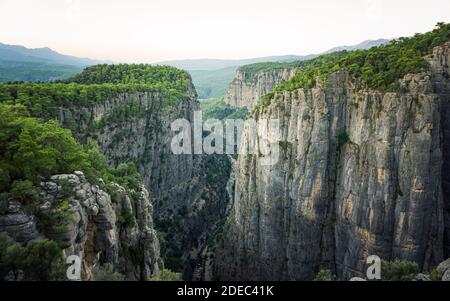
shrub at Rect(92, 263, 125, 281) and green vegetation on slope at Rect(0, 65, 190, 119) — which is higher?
green vegetation on slope at Rect(0, 65, 190, 119)

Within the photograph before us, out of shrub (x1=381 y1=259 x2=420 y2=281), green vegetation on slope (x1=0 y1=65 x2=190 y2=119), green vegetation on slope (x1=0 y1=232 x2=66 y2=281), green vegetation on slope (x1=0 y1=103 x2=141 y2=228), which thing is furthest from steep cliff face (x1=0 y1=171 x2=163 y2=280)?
green vegetation on slope (x1=0 y1=65 x2=190 y2=119)

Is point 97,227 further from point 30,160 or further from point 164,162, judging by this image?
point 164,162

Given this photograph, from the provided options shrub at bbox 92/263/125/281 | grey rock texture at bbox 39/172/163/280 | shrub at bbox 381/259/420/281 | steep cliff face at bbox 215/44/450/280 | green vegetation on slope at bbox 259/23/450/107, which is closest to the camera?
grey rock texture at bbox 39/172/163/280

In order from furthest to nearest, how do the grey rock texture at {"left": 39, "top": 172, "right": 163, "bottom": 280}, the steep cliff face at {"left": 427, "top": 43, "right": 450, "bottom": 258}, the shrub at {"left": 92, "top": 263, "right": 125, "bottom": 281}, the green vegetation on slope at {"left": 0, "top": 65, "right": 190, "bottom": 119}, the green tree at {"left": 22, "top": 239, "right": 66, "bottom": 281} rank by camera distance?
the green vegetation on slope at {"left": 0, "top": 65, "right": 190, "bottom": 119}
the steep cliff face at {"left": 427, "top": 43, "right": 450, "bottom": 258}
the shrub at {"left": 92, "top": 263, "right": 125, "bottom": 281}
the grey rock texture at {"left": 39, "top": 172, "right": 163, "bottom": 280}
the green tree at {"left": 22, "top": 239, "right": 66, "bottom": 281}

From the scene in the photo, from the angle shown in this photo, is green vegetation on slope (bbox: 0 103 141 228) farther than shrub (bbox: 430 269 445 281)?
No

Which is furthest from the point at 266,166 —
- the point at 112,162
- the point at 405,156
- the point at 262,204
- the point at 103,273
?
the point at 103,273

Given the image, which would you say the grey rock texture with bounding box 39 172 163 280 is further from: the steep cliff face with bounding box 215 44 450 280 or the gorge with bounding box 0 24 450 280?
the steep cliff face with bounding box 215 44 450 280

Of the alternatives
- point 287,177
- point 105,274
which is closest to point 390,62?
point 287,177

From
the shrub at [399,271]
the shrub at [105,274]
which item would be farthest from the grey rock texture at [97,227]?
the shrub at [399,271]
